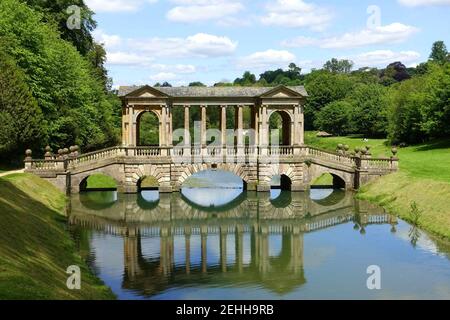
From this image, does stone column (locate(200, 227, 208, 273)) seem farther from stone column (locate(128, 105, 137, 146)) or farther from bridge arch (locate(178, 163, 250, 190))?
stone column (locate(128, 105, 137, 146))

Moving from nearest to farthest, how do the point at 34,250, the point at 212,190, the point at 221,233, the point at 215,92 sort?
the point at 34,250 < the point at 221,233 < the point at 215,92 < the point at 212,190

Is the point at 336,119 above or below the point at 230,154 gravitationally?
above

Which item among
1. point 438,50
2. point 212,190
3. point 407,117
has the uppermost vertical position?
point 438,50

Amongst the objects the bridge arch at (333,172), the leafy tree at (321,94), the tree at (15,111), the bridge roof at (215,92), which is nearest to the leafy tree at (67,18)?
the tree at (15,111)

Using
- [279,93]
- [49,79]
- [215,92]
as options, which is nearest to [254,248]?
[279,93]

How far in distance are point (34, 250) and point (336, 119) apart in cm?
8814

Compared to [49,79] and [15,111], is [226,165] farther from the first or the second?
[49,79]

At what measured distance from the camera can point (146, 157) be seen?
46438mm

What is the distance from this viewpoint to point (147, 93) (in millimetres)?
46781

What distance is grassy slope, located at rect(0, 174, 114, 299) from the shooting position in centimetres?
1641

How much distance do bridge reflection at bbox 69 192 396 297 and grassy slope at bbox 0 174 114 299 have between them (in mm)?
2291

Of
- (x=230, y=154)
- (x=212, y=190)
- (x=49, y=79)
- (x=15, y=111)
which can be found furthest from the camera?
(x=212, y=190)
